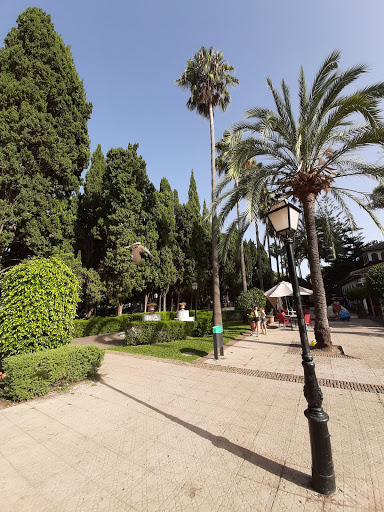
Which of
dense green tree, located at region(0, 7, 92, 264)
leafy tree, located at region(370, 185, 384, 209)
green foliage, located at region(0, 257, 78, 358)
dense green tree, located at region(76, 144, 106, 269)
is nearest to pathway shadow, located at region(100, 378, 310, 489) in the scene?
green foliage, located at region(0, 257, 78, 358)

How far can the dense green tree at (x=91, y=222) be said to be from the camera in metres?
19.3

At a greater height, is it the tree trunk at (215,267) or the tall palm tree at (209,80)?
the tall palm tree at (209,80)

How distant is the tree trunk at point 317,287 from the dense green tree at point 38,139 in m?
15.1

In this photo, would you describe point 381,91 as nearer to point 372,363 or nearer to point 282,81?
point 282,81

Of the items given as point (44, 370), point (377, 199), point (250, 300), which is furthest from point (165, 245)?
point (44, 370)

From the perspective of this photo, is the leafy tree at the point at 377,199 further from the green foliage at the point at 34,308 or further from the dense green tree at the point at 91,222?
the dense green tree at the point at 91,222

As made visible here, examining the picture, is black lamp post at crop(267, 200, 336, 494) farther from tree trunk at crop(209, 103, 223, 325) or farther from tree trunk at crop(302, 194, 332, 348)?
tree trunk at crop(209, 103, 223, 325)

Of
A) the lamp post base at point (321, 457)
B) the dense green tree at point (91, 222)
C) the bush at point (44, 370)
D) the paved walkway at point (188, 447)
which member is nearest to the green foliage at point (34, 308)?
the bush at point (44, 370)

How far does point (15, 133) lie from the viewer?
547 inches

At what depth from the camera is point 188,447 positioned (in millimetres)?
3000

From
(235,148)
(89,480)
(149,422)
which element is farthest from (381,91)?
(89,480)

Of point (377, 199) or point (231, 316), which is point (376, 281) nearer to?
point (377, 199)

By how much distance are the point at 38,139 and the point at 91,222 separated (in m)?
7.64

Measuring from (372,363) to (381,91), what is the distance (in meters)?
7.76
